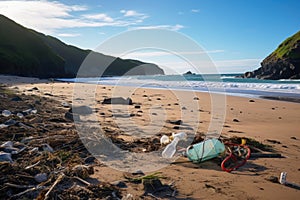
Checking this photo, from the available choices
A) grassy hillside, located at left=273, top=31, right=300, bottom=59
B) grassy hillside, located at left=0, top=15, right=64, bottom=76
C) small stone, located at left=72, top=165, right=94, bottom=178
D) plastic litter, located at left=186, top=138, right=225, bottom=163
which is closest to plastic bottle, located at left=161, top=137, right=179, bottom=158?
plastic litter, located at left=186, top=138, right=225, bottom=163

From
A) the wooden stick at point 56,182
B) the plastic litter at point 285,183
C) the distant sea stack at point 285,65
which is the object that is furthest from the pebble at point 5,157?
the distant sea stack at point 285,65

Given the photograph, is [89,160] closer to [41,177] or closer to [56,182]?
[41,177]

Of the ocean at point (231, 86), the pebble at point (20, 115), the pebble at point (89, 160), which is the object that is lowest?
the pebble at point (89, 160)

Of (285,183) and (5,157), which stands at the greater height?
(5,157)

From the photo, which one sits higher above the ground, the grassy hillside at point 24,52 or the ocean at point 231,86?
the grassy hillside at point 24,52

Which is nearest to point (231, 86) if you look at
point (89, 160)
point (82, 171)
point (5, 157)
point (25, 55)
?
point (89, 160)

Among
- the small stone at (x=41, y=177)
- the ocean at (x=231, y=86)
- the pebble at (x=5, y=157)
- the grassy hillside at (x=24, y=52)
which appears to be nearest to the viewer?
the small stone at (x=41, y=177)

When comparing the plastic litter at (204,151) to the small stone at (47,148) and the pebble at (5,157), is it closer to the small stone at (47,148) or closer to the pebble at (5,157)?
the small stone at (47,148)

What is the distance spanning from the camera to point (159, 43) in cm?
462

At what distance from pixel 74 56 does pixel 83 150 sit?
116m

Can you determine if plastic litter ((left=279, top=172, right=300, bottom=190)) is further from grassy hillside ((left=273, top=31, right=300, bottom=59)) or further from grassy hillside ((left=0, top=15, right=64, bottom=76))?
grassy hillside ((left=273, top=31, right=300, bottom=59))

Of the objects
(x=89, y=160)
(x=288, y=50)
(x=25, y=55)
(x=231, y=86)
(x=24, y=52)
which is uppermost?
(x=288, y=50)

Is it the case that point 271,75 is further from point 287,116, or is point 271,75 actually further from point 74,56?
point 74,56

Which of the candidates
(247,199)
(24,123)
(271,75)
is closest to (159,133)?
(24,123)
